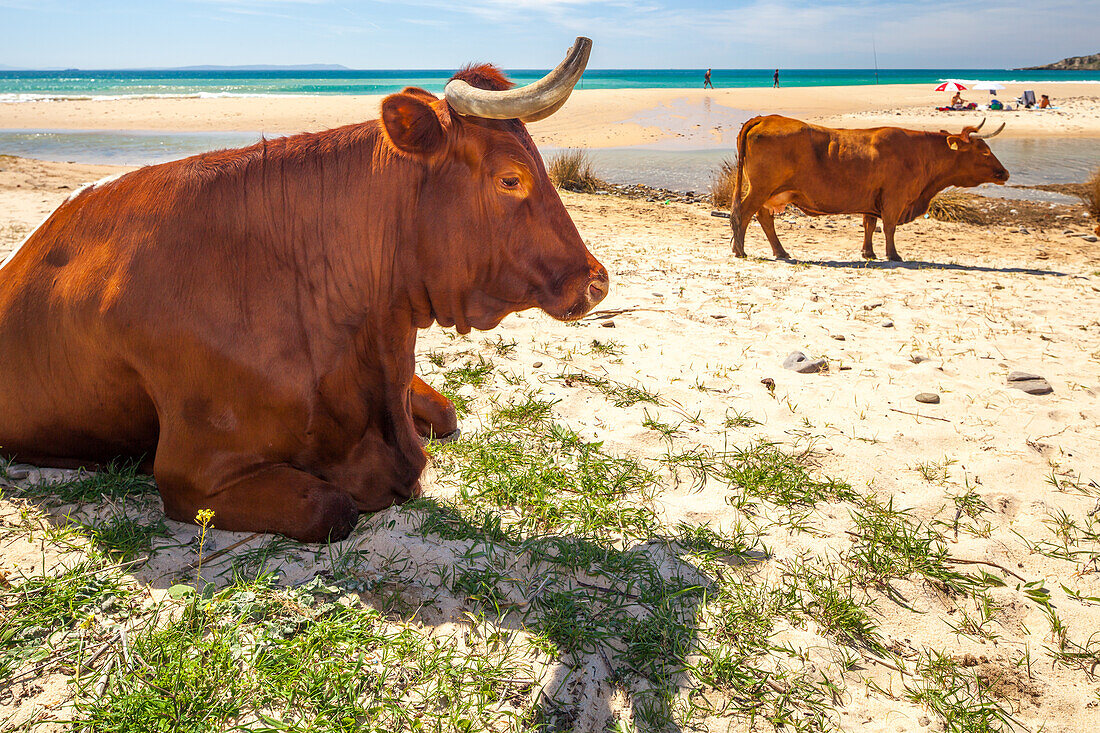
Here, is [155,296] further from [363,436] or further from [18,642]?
[18,642]

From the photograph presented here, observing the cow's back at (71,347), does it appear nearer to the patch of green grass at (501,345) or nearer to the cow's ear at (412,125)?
the cow's ear at (412,125)

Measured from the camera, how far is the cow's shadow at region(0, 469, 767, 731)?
2.01 metres

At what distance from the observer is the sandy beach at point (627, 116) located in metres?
25.0

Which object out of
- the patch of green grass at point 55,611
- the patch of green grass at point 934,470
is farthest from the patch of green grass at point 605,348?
the patch of green grass at point 55,611

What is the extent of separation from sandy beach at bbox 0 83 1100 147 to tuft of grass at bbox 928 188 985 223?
36.4 feet

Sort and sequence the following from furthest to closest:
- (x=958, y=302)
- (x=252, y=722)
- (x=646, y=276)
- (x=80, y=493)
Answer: (x=646, y=276) → (x=958, y=302) → (x=80, y=493) → (x=252, y=722)

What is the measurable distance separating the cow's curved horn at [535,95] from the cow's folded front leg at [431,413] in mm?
1507

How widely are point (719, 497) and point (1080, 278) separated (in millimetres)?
6411

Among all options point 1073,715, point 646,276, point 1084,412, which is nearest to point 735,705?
point 1073,715

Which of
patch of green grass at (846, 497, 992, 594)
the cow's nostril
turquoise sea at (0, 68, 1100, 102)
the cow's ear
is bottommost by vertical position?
patch of green grass at (846, 497, 992, 594)

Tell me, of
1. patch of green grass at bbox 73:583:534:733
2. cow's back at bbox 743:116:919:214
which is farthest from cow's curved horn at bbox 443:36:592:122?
cow's back at bbox 743:116:919:214

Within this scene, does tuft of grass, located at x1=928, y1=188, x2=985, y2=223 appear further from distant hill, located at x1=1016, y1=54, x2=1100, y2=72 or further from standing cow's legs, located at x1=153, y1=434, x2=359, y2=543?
distant hill, located at x1=1016, y1=54, x2=1100, y2=72

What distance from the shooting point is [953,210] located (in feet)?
36.8

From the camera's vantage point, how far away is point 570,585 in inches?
94.8
